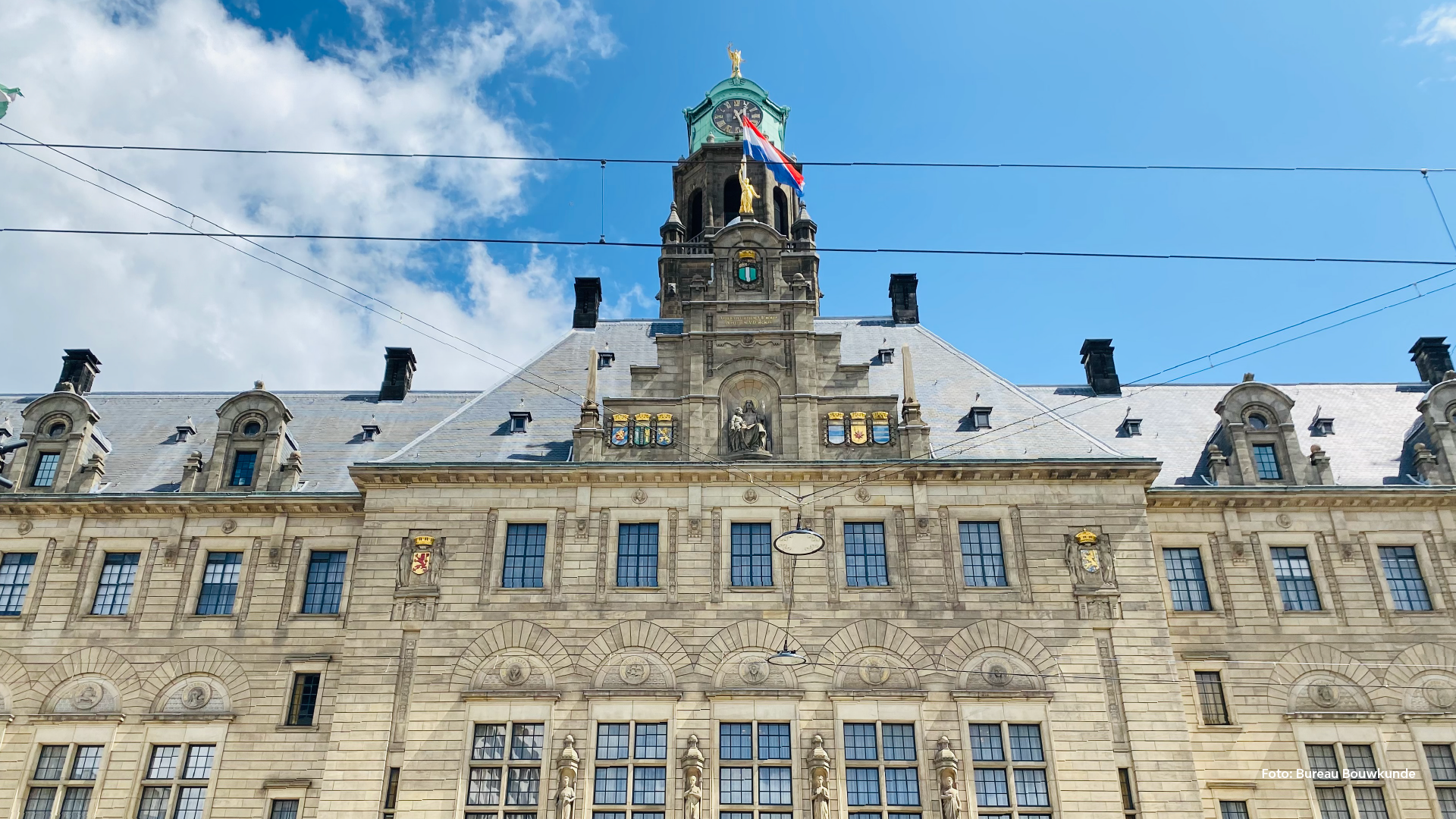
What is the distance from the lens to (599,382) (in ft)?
122

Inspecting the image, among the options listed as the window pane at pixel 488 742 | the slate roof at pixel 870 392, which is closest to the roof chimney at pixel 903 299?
the slate roof at pixel 870 392

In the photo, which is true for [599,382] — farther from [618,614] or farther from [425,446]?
[618,614]

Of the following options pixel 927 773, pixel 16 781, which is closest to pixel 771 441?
pixel 927 773

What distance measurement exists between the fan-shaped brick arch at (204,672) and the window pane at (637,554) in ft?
35.0

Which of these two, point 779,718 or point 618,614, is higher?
→ point 618,614

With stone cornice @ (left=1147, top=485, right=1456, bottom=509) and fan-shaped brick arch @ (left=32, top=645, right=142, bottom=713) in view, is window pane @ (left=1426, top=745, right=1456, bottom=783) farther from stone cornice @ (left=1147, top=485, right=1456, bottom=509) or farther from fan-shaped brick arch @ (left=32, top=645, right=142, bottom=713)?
fan-shaped brick arch @ (left=32, top=645, right=142, bottom=713)

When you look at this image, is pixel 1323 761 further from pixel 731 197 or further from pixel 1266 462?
pixel 731 197

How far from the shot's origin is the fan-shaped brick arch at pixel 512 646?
2945cm

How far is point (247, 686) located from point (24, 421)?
12589 mm

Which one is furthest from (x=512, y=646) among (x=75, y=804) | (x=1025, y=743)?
(x=1025, y=743)

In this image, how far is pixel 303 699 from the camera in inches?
1230

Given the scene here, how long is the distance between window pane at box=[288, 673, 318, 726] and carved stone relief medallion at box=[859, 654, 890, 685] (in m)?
14.7

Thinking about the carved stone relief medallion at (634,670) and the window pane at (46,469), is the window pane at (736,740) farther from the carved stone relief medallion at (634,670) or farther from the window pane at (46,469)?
the window pane at (46,469)

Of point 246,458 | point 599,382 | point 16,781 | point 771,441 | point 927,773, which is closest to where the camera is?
point 927,773
